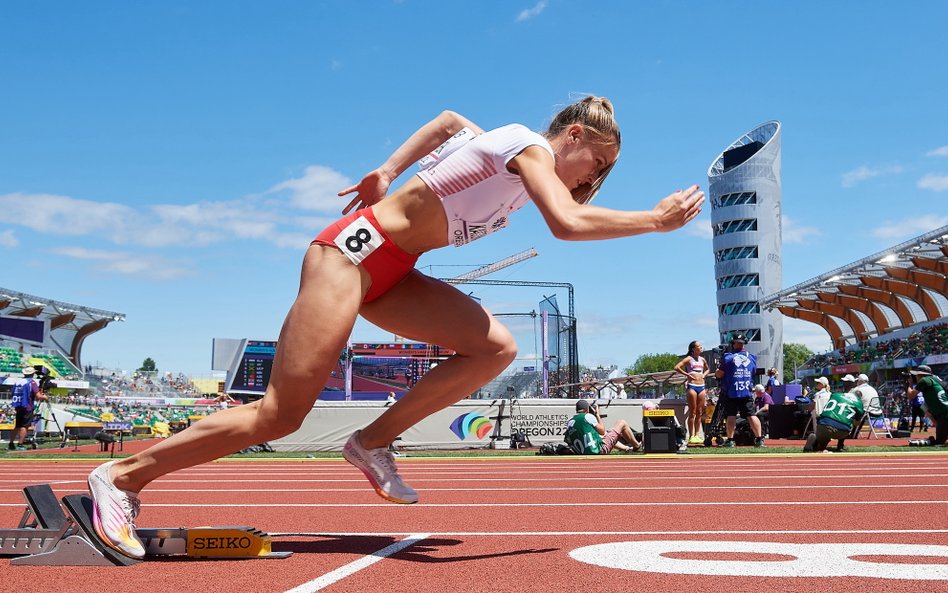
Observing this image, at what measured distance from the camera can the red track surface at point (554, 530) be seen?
2449 mm

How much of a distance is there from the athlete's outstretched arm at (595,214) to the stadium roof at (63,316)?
62878 mm

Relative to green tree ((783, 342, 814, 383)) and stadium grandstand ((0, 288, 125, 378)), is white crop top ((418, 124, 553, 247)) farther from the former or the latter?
green tree ((783, 342, 814, 383))

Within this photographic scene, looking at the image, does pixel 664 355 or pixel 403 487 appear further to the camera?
pixel 664 355

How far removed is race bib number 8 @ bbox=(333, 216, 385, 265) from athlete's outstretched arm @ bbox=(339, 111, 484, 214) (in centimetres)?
53

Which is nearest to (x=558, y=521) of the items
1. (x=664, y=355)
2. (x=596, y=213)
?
A: (x=596, y=213)

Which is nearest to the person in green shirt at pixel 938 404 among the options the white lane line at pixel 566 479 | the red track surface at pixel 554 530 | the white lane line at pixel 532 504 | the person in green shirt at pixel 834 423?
the person in green shirt at pixel 834 423

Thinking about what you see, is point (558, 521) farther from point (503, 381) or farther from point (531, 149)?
point (503, 381)

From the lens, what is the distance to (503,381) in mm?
76438

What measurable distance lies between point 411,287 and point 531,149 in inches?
32.1

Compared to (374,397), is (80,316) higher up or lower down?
higher up

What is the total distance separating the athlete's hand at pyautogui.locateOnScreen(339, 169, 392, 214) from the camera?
356 centimetres

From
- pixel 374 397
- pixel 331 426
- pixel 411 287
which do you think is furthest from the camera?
pixel 374 397

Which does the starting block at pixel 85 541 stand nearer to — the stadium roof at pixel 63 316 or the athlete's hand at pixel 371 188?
the athlete's hand at pixel 371 188

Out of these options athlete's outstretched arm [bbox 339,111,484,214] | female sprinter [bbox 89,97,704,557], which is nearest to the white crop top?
female sprinter [bbox 89,97,704,557]
